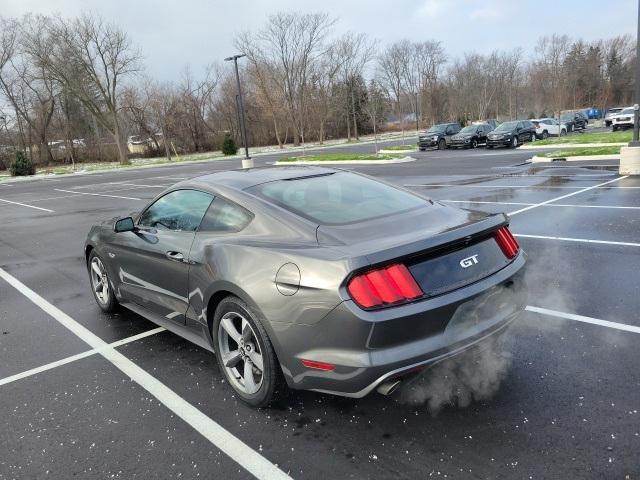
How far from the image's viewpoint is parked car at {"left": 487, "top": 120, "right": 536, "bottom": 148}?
1176 inches

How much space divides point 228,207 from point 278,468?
1761 mm

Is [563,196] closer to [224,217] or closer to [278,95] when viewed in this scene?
[224,217]

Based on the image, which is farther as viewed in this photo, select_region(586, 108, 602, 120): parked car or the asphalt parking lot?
select_region(586, 108, 602, 120): parked car

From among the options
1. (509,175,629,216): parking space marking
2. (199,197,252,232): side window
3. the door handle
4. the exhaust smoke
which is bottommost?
(509,175,629,216): parking space marking

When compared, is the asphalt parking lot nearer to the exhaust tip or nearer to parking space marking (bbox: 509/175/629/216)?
the exhaust tip

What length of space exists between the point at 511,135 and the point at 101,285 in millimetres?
28607

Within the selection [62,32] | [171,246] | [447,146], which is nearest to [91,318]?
[171,246]

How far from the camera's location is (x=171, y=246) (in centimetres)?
388

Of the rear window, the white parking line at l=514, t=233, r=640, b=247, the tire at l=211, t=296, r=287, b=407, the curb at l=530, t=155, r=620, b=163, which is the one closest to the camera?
the tire at l=211, t=296, r=287, b=407

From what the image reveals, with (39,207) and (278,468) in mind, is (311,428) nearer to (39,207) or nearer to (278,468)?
(278,468)

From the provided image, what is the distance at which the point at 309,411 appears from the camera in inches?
127

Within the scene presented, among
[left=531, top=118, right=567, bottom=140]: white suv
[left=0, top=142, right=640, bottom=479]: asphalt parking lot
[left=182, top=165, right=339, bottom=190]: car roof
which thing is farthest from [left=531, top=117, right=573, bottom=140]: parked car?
[left=182, top=165, right=339, bottom=190]: car roof

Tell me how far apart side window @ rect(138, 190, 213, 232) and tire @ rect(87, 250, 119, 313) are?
37.9 inches

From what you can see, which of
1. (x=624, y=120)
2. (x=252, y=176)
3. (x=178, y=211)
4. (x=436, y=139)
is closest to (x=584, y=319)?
(x=252, y=176)
